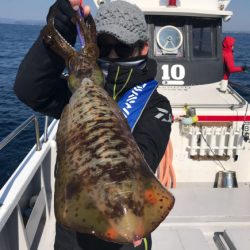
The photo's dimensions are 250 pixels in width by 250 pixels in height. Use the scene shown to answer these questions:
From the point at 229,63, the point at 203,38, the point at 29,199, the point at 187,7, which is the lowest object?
the point at 29,199

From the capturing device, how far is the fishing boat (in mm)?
4051

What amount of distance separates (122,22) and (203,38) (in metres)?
6.54

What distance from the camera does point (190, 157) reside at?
6.28m

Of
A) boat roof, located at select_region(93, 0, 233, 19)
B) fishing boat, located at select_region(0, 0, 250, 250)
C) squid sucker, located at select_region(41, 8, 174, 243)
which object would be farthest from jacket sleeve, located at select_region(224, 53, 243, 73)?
squid sucker, located at select_region(41, 8, 174, 243)

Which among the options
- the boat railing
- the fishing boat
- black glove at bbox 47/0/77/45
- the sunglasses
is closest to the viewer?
black glove at bbox 47/0/77/45

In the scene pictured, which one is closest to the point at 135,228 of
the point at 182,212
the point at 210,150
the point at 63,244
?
the point at 63,244

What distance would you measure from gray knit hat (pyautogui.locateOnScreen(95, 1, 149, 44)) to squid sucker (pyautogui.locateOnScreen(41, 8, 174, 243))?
43 cm

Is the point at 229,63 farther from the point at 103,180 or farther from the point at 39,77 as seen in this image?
the point at 103,180

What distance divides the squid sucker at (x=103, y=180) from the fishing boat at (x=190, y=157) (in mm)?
624

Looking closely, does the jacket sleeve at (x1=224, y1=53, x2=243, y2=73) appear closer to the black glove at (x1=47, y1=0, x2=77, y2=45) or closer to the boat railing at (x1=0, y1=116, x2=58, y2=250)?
the boat railing at (x1=0, y1=116, x2=58, y2=250)

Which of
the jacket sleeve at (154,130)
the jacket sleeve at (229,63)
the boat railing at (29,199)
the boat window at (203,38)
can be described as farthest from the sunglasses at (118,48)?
the jacket sleeve at (229,63)

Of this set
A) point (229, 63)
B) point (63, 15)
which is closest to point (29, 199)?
point (63, 15)

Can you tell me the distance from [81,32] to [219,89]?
6.37m

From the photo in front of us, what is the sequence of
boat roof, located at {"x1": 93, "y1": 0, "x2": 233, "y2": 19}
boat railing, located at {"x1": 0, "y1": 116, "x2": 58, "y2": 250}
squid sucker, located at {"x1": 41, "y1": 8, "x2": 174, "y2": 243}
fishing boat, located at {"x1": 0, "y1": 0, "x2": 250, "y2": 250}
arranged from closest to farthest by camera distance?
squid sucker, located at {"x1": 41, "y1": 8, "x2": 174, "y2": 243}, boat railing, located at {"x1": 0, "y1": 116, "x2": 58, "y2": 250}, fishing boat, located at {"x1": 0, "y1": 0, "x2": 250, "y2": 250}, boat roof, located at {"x1": 93, "y1": 0, "x2": 233, "y2": 19}
